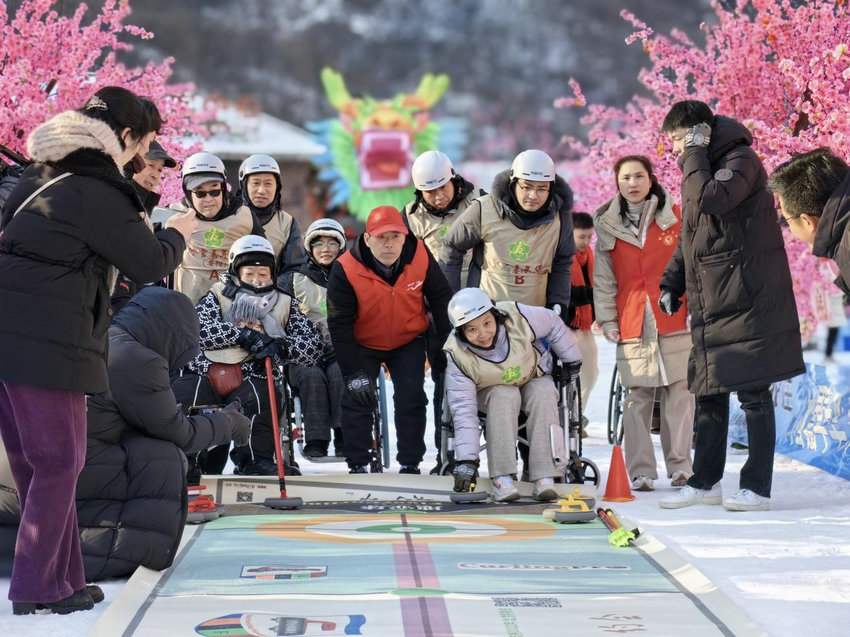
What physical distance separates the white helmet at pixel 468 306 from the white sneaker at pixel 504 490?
724mm

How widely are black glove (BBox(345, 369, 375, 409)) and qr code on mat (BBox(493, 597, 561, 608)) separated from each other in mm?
2662

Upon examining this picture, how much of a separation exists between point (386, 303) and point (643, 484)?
155cm

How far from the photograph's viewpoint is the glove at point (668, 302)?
606cm

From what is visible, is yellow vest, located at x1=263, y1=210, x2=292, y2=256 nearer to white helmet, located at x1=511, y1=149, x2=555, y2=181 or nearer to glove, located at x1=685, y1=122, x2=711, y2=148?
white helmet, located at x1=511, y1=149, x2=555, y2=181

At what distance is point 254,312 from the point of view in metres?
6.78

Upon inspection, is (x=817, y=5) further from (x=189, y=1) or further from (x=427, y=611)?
(x=189, y=1)

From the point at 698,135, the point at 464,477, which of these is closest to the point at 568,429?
the point at 464,477

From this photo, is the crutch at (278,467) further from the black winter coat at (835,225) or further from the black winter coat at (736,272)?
the black winter coat at (835,225)

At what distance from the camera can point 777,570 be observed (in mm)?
4422

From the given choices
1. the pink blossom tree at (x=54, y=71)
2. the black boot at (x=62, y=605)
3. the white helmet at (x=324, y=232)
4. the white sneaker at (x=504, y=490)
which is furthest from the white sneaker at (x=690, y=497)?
the pink blossom tree at (x=54, y=71)

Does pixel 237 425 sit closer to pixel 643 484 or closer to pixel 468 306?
pixel 468 306

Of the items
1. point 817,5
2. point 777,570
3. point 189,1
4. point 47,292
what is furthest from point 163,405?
point 189,1

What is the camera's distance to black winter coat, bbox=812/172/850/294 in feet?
11.9

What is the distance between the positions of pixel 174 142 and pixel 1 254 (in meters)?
10.0
